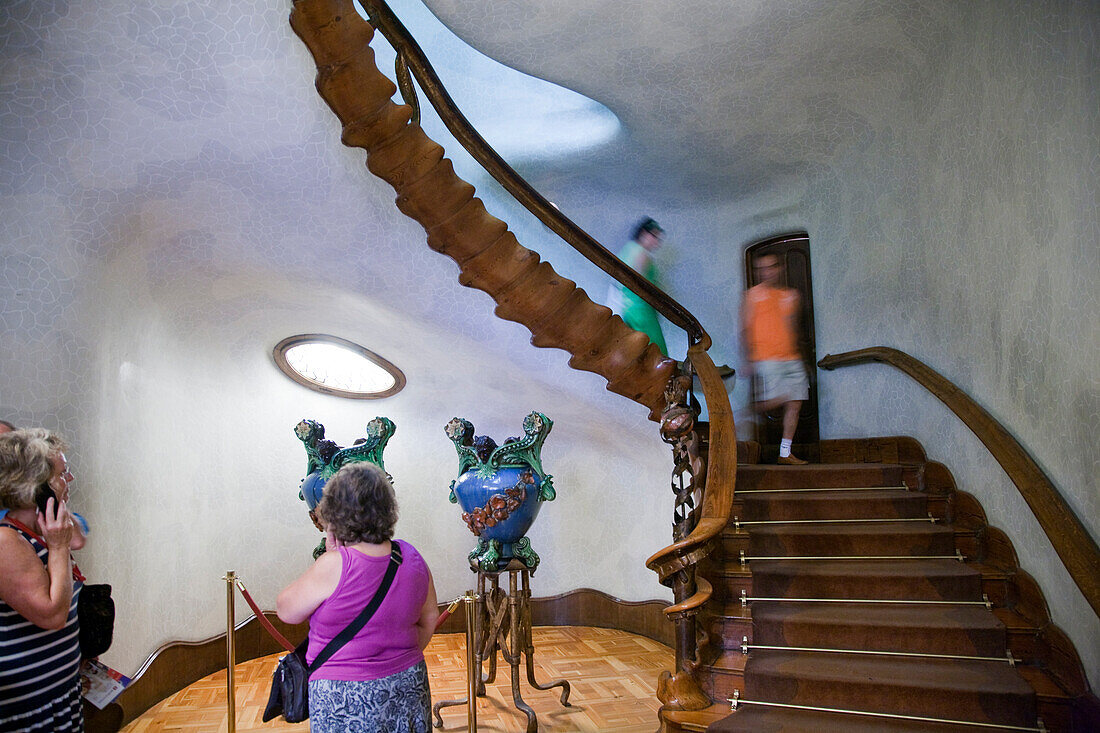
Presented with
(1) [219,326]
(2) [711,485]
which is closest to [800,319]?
(2) [711,485]

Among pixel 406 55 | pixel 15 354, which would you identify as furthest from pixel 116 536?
pixel 406 55

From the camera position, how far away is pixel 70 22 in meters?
2.63

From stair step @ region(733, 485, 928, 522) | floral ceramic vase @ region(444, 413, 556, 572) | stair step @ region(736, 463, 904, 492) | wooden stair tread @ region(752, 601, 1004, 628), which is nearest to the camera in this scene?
wooden stair tread @ region(752, 601, 1004, 628)

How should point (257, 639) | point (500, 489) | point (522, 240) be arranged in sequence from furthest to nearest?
point (257, 639) → point (522, 240) → point (500, 489)

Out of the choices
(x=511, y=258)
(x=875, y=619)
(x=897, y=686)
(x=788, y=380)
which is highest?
(x=511, y=258)

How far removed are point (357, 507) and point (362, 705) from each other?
21.5 inches

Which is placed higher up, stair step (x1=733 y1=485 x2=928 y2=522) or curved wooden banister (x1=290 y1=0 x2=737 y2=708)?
curved wooden banister (x1=290 y1=0 x2=737 y2=708)

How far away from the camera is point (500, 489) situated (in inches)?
149

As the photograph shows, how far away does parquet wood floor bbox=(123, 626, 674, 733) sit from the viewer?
3.86 metres

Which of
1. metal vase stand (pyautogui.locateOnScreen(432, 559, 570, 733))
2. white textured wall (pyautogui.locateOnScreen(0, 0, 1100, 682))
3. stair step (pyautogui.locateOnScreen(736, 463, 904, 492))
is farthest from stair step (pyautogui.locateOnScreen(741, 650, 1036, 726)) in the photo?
stair step (pyautogui.locateOnScreen(736, 463, 904, 492))

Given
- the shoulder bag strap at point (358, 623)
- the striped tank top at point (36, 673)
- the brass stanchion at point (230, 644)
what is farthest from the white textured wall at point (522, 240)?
the shoulder bag strap at point (358, 623)

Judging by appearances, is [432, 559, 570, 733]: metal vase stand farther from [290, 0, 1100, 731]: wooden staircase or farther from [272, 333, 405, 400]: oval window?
[272, 333, 405, 400]: oval window

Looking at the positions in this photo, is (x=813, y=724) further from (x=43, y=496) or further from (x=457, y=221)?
(x=43, y=496)

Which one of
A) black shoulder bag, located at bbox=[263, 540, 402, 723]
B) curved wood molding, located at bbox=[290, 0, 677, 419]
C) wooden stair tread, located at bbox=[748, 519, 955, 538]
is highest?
curved wood molding, located at bbox=[290, 0, 677, 419]
